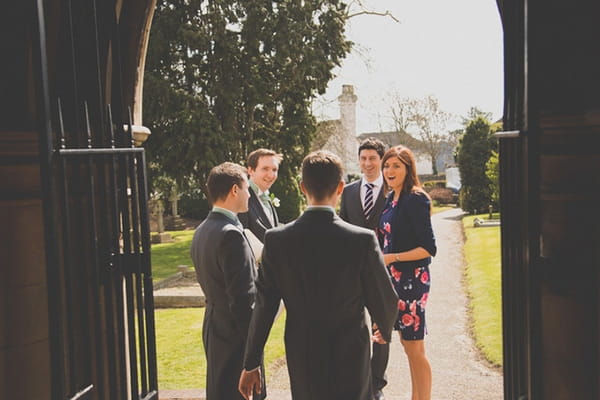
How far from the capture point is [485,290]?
9703 millimetres

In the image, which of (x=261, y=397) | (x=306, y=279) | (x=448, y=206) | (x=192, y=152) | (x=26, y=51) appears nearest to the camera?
(x=306, y=279)

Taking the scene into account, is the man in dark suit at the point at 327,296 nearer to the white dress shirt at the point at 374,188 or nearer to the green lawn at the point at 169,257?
the white dress shirt at the point at 374,188

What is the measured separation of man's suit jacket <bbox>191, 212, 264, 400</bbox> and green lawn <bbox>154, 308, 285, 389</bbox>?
2.30m

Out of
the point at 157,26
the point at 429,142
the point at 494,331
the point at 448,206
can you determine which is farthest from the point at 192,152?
the point at 429,142

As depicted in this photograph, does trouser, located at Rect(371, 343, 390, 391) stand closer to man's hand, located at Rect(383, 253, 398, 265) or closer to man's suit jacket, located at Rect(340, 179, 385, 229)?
man's hand, located at Rect(383, 253, 398, 265)

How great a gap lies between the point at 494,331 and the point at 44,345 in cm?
550

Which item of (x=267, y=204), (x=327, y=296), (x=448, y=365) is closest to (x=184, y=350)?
(x=267, y=204)

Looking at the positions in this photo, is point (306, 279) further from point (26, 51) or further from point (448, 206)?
point (448, 206)

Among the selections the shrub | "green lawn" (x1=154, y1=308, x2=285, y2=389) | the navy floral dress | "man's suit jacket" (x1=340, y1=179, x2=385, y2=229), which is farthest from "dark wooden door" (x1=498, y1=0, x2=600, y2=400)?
the shrub

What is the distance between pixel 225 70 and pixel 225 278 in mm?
12918

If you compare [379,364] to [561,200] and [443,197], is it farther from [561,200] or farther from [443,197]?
[443,197]

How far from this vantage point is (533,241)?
261cm

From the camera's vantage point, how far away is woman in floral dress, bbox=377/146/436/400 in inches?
166

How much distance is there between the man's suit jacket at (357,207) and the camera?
4992 millimetres
